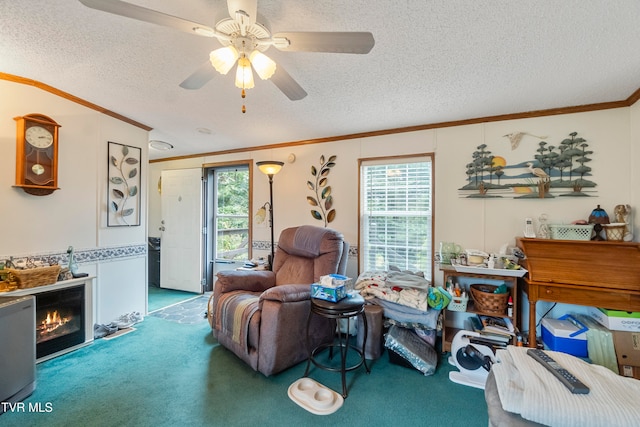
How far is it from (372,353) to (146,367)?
6.17 feet

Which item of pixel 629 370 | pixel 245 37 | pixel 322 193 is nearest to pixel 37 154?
pixel 245 37

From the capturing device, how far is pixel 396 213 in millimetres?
3223

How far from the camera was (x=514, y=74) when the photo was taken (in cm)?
205

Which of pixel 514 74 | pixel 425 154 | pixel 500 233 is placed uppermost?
pixel 514 74

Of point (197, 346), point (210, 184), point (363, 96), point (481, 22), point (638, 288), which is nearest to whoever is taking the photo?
point (481, 22)

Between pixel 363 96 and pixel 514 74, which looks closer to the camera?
pixel 514 74

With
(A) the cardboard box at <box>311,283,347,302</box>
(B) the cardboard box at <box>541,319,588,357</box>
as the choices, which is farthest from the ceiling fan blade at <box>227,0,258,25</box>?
(B) the cardboard box at <box>541,319,588,357</box>

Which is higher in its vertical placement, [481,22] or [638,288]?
[481,22]

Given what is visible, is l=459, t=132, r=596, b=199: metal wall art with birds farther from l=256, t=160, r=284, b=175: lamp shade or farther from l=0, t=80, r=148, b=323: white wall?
l=0, t=80, r=148, b=323: white wall

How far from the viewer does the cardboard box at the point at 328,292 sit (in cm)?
205

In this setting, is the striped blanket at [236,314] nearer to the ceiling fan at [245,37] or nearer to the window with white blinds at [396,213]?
the window with white blinds at [396,213]

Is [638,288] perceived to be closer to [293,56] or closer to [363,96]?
[363,96]

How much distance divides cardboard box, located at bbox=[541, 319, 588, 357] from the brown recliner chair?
1.74m

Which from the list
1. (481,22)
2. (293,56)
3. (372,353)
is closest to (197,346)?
(372,353)
